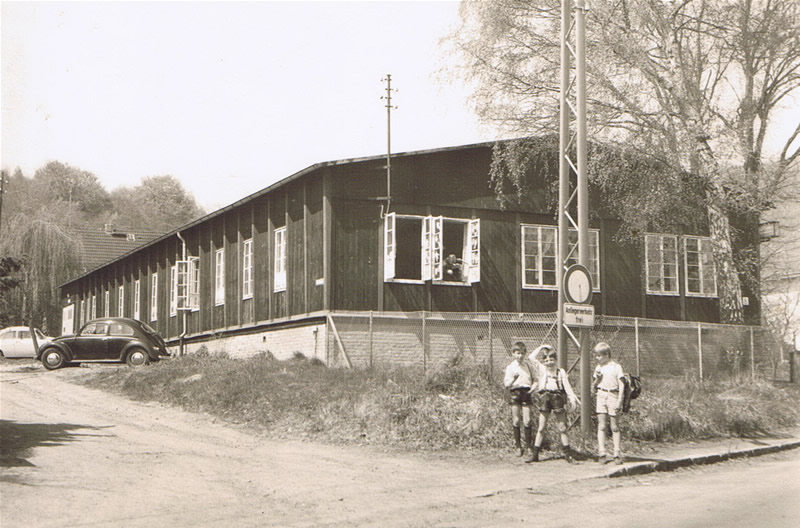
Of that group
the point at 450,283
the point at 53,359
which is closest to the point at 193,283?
the point at 53,359

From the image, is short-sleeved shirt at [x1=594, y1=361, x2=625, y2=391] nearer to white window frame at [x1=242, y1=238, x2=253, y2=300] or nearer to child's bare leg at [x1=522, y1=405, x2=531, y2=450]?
child's bare leg at [x1=522, y1=405, x2=531, y2=450]

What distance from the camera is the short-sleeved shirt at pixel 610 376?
1276cm

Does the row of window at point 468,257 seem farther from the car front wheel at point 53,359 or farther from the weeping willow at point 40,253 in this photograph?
the weeping willow at point 40,253

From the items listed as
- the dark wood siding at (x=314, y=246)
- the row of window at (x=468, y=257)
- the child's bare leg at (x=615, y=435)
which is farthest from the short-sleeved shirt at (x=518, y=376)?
the dark wood siding at (x=314, y=246)

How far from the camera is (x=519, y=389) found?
42.4ft

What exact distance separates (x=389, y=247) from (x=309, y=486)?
449 inches

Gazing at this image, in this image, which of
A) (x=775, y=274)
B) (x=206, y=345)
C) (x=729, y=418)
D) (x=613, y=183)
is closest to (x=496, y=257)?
(x=613, y=183)

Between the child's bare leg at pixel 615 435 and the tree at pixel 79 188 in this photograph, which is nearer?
the child's bare leg at pixel 615 435

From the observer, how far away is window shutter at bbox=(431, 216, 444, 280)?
2156cm

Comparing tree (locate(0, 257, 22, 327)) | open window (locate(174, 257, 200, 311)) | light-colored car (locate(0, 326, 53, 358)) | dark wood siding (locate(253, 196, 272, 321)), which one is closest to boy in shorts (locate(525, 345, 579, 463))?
tree (locate(0, 257, 22, 327))

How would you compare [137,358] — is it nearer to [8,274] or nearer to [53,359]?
[53,359]

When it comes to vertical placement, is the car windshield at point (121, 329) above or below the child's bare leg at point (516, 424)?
above

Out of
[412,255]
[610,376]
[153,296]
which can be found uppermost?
[412,255]

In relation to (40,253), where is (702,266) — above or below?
below
